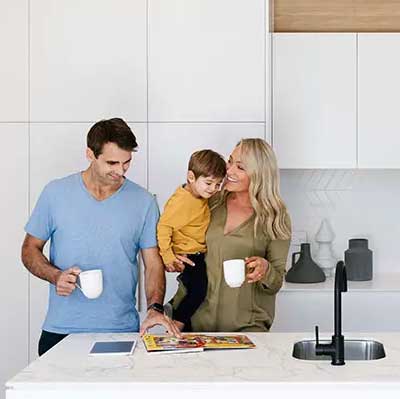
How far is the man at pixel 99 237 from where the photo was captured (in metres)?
3.05

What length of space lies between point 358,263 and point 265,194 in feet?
5.01

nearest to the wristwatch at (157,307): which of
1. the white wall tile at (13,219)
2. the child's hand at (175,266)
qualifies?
the child's hand at (175,266)

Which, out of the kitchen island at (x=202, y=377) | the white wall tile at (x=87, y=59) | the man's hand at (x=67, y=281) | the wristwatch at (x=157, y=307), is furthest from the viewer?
the white wall tile at (x=87, y=59)

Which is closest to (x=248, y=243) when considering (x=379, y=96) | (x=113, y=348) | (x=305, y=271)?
(x=113, y=348)

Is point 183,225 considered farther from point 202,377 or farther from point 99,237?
point 202,377

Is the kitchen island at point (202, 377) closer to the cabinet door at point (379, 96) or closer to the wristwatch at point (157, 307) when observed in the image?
the wristwatch at point (157, 307)

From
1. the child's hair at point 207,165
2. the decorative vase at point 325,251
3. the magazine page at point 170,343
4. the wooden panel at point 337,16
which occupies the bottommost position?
the magazine page at point 170,343

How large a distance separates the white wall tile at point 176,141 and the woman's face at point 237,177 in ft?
2.69

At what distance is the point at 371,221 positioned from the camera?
4.68 m

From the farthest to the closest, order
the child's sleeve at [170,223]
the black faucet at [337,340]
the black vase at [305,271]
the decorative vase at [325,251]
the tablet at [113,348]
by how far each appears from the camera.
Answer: the decorative vase at [325,251], the black vase at [305,271], the child's sleeve at [170,223], the tablet at [113,348], the black faucet at [337,340]

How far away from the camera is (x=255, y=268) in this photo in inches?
115

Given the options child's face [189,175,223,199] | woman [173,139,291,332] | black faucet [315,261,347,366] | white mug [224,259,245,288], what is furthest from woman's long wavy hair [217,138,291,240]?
black faucet [315,261,347,366]
